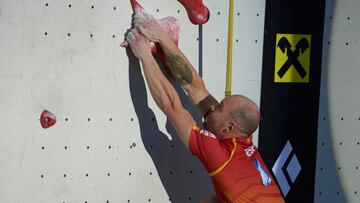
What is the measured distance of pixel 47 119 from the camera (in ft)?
7.64

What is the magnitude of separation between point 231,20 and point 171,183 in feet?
2.54

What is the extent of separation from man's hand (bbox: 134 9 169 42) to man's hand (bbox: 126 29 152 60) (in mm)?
23

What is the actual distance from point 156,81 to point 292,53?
2.41 ft

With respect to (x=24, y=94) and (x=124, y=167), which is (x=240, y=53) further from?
(x=24, y=94)

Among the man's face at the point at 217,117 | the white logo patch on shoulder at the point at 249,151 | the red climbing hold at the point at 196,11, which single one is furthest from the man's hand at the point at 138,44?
the white logo patch on shoulder at the point at 249,151

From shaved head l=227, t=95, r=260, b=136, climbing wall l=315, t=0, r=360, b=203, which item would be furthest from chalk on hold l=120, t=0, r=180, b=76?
climbing wall l=315, t=0, r=360, b=203

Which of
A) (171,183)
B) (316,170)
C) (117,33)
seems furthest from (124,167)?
(316,170)

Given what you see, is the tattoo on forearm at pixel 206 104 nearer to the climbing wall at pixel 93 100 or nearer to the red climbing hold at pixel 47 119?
the climbing wall at pixel 93 100

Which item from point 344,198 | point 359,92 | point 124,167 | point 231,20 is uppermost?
point 231,20

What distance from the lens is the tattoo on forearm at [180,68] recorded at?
247 cm

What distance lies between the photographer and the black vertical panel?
107 inches

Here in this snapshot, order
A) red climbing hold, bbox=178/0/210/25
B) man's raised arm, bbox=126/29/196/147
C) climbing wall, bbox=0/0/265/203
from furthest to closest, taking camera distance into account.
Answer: red climbing hold, bbox=178/0/210/25 → man's raised arm, bbox=126/29/196/147 → climbing wall, bbox=0/0/265/203

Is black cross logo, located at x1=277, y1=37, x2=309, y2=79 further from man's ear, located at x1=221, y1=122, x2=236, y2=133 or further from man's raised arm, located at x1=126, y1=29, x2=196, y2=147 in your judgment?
man's raised arm, located at x1=126, y1=29, x2=196, y2=147

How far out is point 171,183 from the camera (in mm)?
2592
